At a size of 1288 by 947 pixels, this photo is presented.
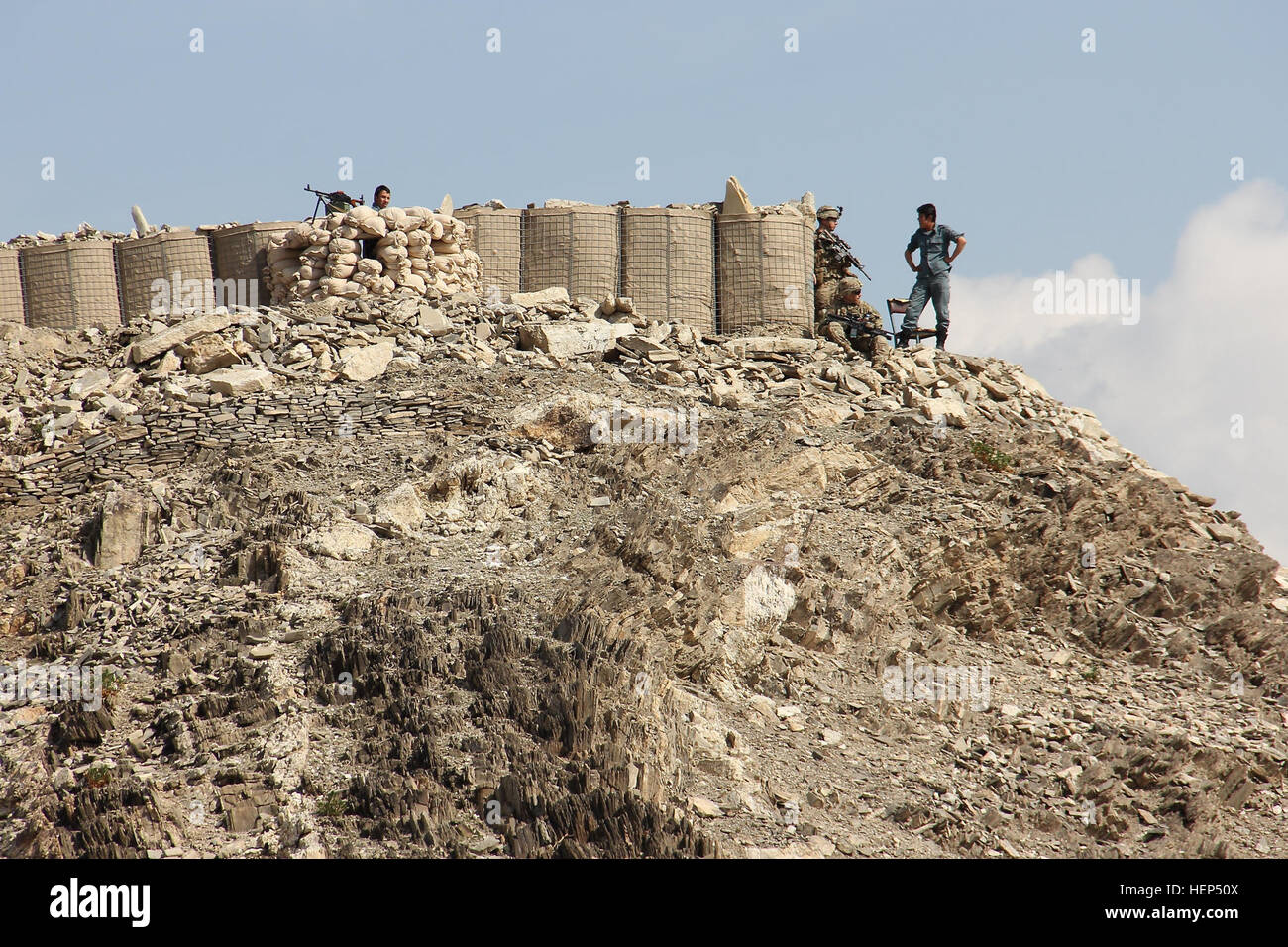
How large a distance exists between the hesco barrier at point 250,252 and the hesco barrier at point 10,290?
3.08 meters

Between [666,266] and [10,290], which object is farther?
[10,290]

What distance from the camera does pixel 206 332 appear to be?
17188 millimetres

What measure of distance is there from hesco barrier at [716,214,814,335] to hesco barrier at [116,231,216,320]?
23.7 ft

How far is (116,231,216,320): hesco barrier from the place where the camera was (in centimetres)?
1884

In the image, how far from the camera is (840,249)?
19578 mm

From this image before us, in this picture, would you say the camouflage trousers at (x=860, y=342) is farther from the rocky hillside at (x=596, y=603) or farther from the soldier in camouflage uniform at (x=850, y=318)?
the rocky hillside at (x=596, y=603)

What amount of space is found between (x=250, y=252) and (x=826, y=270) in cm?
815

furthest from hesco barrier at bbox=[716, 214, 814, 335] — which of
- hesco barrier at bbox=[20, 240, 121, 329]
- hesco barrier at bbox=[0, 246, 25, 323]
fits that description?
hesco barrier at bbox=[0, 246, 25, 323]

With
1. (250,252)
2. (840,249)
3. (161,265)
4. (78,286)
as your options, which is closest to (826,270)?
(840,249)

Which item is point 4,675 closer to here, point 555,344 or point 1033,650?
point 555,344

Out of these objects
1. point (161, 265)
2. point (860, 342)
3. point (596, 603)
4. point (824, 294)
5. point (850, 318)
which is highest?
point (161, 265)

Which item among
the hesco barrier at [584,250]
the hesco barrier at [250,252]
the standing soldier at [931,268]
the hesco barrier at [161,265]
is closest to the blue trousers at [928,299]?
the standing soldier at [931,268]

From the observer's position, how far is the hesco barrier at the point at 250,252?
18.6 m

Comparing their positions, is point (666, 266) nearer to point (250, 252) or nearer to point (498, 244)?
point (498, 244)
